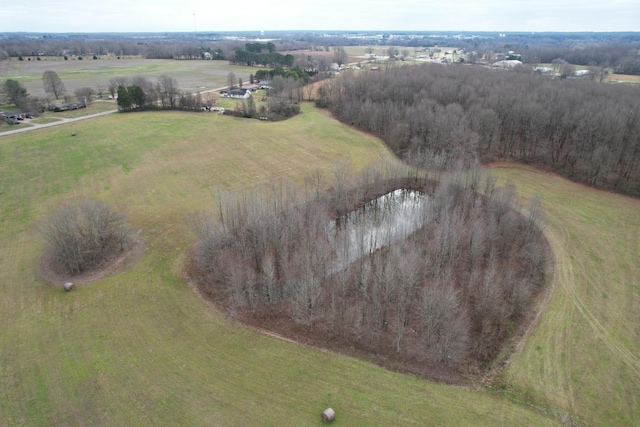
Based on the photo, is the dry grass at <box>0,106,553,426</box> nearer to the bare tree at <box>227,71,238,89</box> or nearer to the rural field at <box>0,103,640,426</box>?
the rural field at <box>0,103,640,426</box>

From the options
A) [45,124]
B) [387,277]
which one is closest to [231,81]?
[45,124]

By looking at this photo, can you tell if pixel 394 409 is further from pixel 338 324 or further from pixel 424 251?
pixel 424 251

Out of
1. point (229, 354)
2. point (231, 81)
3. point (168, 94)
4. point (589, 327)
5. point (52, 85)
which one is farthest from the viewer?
point (231, 81)

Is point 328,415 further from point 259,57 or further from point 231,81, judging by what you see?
point 259,57

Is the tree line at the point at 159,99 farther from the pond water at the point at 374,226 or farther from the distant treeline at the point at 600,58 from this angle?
the distant treeline at the point at 600,58

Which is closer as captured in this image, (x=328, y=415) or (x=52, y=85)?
(x=328, y=415)
